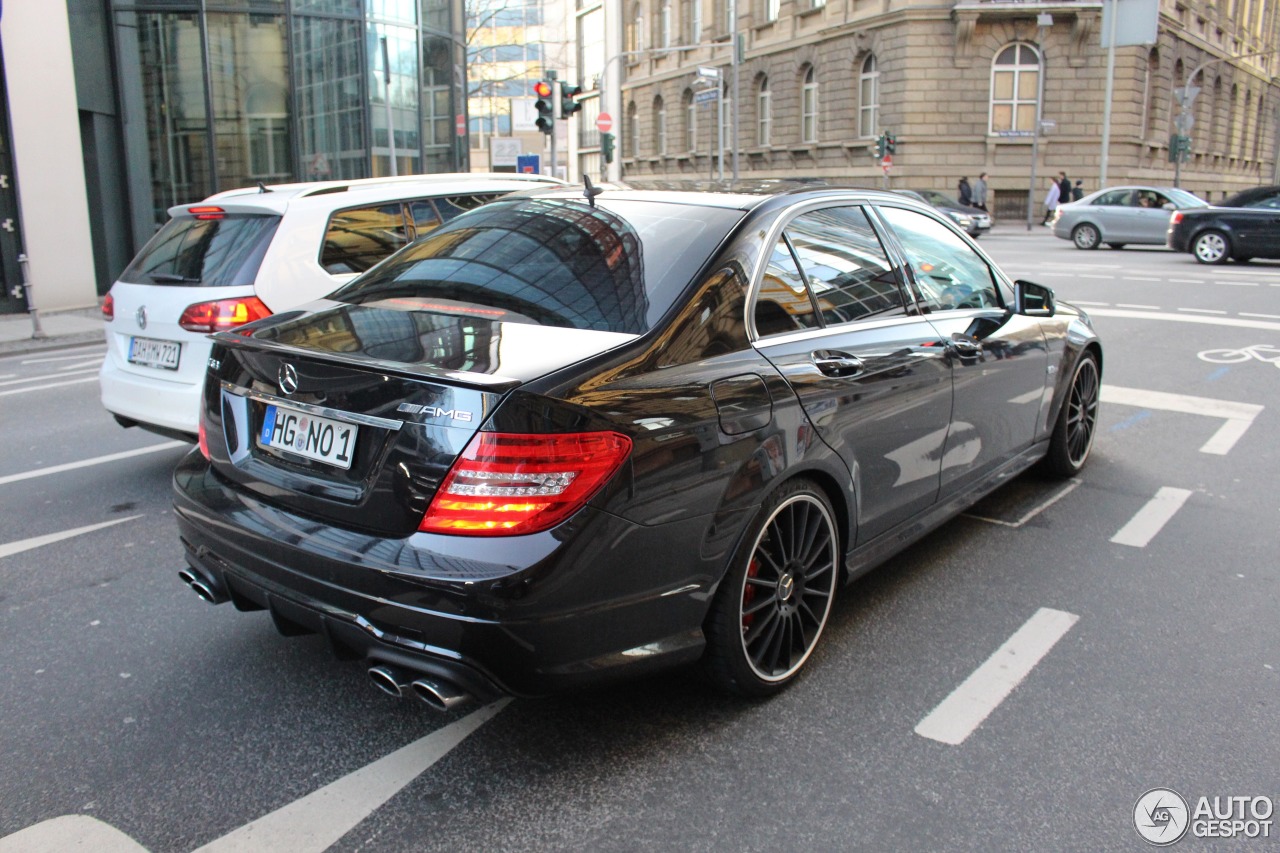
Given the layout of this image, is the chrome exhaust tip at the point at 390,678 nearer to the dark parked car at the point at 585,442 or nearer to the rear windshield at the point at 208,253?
the dark parked car at the point at 585,442

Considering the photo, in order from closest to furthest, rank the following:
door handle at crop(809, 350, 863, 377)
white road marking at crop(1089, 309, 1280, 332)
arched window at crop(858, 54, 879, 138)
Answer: door handle at crop(809, 350, 863, 377)
white road marking at crop(1089, 309, 1280, 332)
arched window at crop(858, 54, 879, 138)

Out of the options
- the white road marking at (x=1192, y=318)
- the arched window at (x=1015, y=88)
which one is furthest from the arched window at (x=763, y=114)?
the white road marking at (x=1192, y=318)

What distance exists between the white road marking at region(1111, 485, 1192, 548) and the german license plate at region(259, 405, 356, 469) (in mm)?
3578

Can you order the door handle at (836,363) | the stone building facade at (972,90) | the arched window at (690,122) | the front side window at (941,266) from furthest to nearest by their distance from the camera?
1. the arched window at (690,122)
2. the stone building facade at (972,90)
3. the front side window at (941,266)
4. the door handle at (836,363)

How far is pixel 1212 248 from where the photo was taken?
816 inches

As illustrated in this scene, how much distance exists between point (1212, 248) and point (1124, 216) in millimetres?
4390

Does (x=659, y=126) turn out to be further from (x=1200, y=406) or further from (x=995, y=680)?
(x=995, y=680)

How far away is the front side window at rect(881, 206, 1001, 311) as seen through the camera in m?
4.34

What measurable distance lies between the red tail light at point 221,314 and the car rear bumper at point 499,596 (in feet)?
8.91

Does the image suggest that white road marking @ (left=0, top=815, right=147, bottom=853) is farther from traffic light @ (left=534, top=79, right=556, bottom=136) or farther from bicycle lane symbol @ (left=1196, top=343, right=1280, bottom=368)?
traffic light @ (left=534, top=79, right=556, bottom=136)

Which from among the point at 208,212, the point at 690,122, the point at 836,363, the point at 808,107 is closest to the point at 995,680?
the point at 836,363

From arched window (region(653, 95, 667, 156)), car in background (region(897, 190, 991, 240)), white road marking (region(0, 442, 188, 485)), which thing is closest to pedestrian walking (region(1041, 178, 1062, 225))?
car in background (region(897, 190, 991, 240))

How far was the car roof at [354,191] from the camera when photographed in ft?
19.4

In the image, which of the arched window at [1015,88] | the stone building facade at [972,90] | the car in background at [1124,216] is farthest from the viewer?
the arched window at [1015,88]
